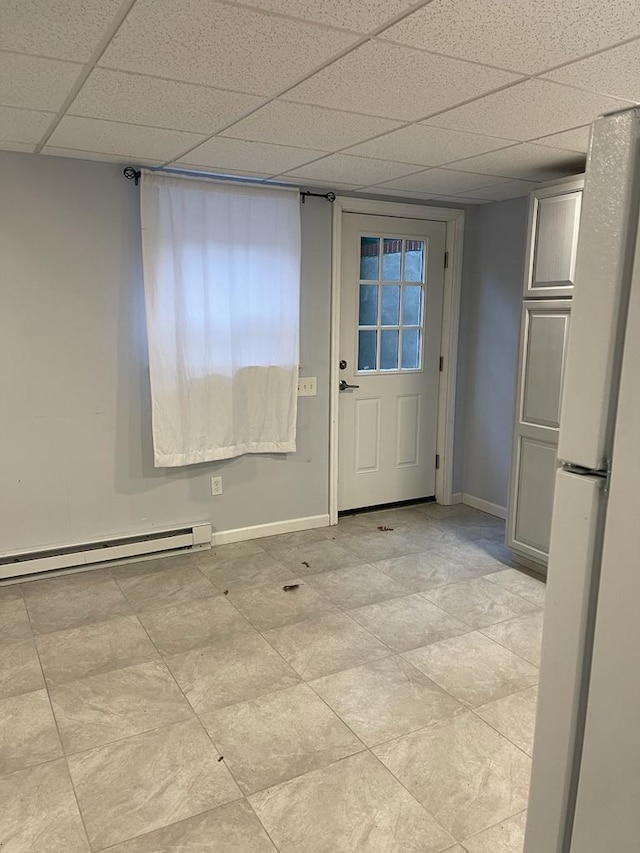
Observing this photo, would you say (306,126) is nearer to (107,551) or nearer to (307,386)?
(307,386)

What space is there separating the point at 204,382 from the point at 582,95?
94.5 inches

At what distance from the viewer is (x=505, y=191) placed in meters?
4.11

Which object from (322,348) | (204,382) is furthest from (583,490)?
(322,348)

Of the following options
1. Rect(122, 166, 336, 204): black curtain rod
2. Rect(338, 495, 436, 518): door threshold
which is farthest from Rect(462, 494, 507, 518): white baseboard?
Rect(122, 166, 336, 204): black curtain rod

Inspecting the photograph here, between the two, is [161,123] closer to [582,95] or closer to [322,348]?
[582,95]

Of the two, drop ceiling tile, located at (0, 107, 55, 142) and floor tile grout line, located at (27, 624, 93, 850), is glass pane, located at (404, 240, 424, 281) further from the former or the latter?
floor tile grout line, located at (27, 624, 93, 850)

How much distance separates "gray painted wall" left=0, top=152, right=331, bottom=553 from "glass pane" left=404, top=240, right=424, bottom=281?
1928 mm

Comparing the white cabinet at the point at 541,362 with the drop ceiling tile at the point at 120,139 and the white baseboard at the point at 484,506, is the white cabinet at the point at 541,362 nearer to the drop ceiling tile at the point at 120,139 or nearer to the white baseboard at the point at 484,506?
the white baseboard at the point at 484,506

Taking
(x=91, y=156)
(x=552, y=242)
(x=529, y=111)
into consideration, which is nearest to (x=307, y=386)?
(x=552, y=242)

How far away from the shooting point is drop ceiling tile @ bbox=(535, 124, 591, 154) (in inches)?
107

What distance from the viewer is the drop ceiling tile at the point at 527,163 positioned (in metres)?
3.09

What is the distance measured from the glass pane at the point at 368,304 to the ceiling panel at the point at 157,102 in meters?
1.92

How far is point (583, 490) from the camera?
77cm

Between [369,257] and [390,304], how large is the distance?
1.20ft
